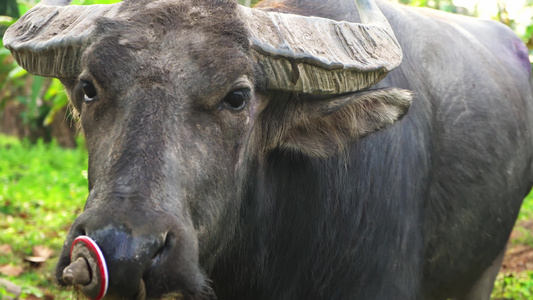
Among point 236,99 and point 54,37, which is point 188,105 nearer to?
point 236,99

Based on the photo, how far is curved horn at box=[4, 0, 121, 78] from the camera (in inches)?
118

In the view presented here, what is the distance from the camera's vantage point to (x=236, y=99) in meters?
2.86

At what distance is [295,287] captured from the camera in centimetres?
353

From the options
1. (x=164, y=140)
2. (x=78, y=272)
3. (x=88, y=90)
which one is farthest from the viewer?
(x=88, y=90)

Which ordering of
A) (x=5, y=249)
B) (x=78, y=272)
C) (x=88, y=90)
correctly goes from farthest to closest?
(x=5, y=249)
(x=88, y=90)
(x=78, y=272)

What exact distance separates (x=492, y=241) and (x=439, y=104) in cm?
113

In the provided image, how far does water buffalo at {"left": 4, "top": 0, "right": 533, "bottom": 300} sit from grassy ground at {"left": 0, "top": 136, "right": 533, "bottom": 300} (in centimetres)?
113

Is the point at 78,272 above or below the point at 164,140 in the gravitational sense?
below

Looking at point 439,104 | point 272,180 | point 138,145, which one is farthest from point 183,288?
point 439,104

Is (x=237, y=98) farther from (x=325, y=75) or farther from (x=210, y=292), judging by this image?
(x=210, y=292)

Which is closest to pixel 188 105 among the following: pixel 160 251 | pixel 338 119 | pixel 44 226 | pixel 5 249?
pixel 160 251

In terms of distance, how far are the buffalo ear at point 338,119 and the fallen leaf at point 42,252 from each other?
336cm

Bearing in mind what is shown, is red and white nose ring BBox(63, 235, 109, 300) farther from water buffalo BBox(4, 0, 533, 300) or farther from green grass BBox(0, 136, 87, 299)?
green grass BBox(0, 136, 87, 299)

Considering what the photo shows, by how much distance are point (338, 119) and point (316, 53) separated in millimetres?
422
